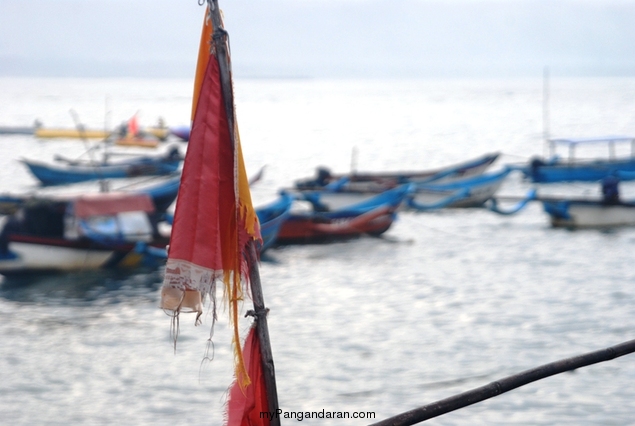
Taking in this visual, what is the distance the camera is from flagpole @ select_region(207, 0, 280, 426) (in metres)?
3.73

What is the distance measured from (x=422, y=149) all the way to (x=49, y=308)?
38.5m

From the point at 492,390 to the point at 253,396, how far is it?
1.19m

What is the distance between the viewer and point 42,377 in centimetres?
1069

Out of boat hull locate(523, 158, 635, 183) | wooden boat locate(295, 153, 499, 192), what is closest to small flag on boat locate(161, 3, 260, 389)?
wooden boat locate(295, 153, 499, 192)

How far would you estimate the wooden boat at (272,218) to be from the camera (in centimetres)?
1577

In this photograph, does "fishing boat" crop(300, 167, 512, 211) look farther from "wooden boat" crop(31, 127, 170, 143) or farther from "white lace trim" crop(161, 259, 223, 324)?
"wooden boat" crop(31, 127, 170, 143)

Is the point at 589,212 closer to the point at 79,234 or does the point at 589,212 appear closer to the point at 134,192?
the point at 134,192

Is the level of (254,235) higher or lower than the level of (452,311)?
higher

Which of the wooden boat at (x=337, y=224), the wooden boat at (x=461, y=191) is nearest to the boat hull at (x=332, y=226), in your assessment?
the wooden boat at (x=337, y=224)

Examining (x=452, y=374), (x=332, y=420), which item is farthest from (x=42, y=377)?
(x=452, y=374)

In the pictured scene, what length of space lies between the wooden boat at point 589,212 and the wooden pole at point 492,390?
1502cm

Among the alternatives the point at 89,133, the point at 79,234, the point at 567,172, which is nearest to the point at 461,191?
the point at 567,172

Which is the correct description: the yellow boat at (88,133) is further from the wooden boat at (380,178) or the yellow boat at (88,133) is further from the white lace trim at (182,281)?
the white lace trim at (182,281)

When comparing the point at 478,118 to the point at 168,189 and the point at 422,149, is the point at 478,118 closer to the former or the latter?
the point at 422,149
